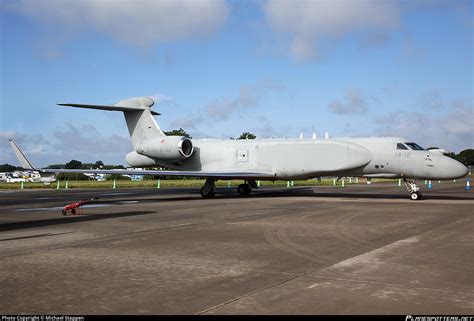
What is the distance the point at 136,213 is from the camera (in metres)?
14.8

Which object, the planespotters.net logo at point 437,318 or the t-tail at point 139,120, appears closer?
the planespotters.net logo at point 437,318

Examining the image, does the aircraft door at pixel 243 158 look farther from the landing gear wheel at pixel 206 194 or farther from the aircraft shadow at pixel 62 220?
the aircraft shadow at pixel 62 220

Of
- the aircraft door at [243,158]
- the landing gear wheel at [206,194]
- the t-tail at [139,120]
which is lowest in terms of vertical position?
the landing gear wheel at [206,194]

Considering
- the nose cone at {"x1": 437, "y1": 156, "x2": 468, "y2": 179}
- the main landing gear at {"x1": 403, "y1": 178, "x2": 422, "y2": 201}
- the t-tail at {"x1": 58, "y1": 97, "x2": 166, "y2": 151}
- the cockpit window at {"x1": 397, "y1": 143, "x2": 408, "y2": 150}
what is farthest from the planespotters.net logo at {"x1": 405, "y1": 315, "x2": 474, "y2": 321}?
the t-tail at {"x1": 58, "y1": 97, "x2": 166, "y2": 151}

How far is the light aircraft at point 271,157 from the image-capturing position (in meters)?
20.3

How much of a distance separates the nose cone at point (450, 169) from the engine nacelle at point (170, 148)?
13277mm

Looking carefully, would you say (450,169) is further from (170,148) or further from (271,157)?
(170,148)

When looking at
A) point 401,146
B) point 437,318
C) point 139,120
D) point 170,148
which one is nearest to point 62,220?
point 437,318

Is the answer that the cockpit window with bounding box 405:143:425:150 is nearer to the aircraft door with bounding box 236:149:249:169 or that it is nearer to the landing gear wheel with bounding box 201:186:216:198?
the aircraft door with bounding box 236:149:249:169

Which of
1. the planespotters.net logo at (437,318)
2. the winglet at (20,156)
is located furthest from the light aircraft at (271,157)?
the planespotters.net logo at (437,318)

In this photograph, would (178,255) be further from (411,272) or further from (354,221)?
(354,221)

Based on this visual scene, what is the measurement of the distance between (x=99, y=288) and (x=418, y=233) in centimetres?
740

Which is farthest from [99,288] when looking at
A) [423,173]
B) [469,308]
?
[423,173]

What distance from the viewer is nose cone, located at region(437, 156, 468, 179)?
19172 mm
